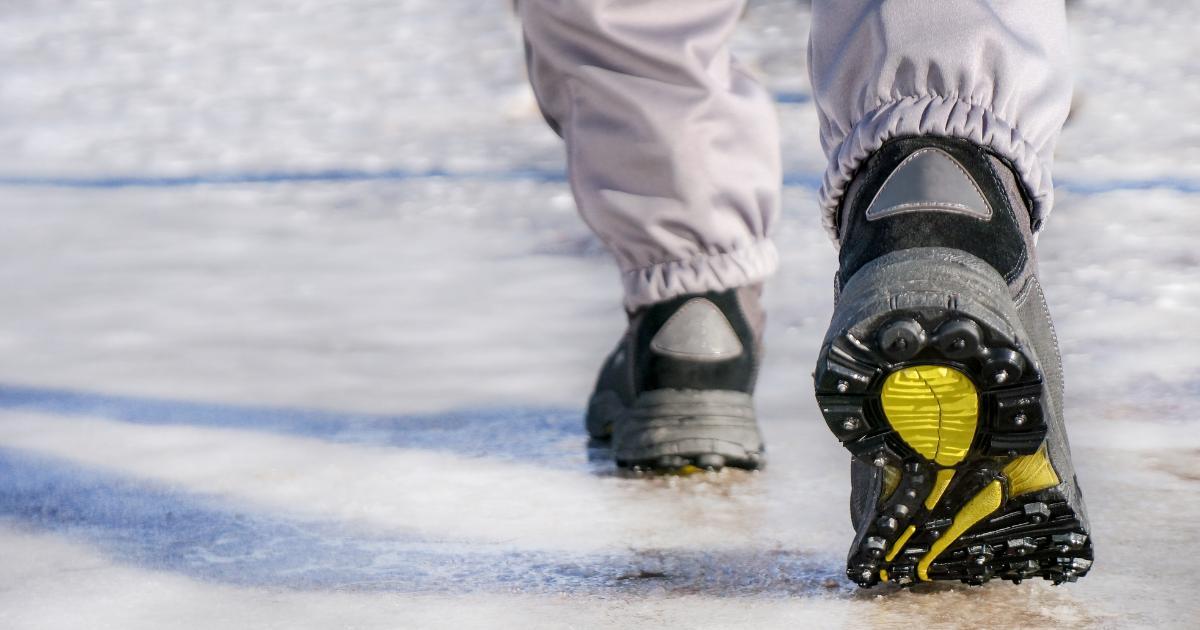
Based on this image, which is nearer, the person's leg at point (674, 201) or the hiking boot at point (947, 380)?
the hiking boot at point (947, 380)

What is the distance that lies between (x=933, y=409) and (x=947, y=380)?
0.9 inches

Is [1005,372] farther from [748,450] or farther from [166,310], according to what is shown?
[166,310]

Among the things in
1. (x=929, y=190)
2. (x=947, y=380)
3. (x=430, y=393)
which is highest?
(x=929, y=190)

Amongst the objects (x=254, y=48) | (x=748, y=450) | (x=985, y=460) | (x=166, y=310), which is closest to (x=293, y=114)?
(x=254, y=48)

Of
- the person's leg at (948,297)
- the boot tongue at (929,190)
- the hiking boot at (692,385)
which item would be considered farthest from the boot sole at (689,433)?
the boot tongue at (929,190)

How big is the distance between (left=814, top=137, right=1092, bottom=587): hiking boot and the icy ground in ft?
0.22

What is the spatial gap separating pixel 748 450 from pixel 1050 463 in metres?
0.53

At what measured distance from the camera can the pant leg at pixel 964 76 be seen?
3.54 feet

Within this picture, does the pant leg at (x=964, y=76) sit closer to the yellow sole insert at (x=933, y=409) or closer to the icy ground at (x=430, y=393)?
the yellow sole insert at (x=933, y=409)

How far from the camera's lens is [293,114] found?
181 inches

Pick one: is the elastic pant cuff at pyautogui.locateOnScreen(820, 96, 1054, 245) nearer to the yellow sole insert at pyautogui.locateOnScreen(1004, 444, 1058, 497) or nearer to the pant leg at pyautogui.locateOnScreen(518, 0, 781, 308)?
the yellow sole insert at pyautogui.locateOnScreen(1004, 444, 1058, 497)

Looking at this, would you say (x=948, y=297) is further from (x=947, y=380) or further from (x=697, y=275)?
(x=697, y=275)

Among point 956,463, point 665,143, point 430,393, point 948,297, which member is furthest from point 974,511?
point 430,393

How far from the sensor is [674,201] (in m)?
1.59
